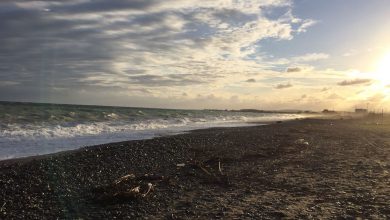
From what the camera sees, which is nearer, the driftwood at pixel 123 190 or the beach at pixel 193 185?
the beach at pixel 193 185

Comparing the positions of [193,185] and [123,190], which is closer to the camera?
[123,190]

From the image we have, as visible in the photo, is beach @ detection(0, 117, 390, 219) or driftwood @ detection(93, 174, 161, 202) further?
driftwood @ detection(93, 174, 161, 202)

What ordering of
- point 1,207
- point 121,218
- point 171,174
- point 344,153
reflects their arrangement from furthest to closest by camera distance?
point 344,153, point 171,174, point 1,207, point 121,218

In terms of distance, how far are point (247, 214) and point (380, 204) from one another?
3.07 meters

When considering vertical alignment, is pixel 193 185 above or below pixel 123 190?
below

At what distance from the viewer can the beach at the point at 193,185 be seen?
8.66 m

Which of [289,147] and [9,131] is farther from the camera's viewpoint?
[9,131]

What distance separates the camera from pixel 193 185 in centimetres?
1132

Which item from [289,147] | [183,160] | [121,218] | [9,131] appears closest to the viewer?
[121,218]

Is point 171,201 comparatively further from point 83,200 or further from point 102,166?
point 102,166

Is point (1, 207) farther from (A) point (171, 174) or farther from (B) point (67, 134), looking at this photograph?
(B) point (67, 134)

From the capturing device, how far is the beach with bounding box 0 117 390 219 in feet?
28.4

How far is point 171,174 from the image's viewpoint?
12.9m

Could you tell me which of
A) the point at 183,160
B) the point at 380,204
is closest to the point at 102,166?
the point at 183,160
